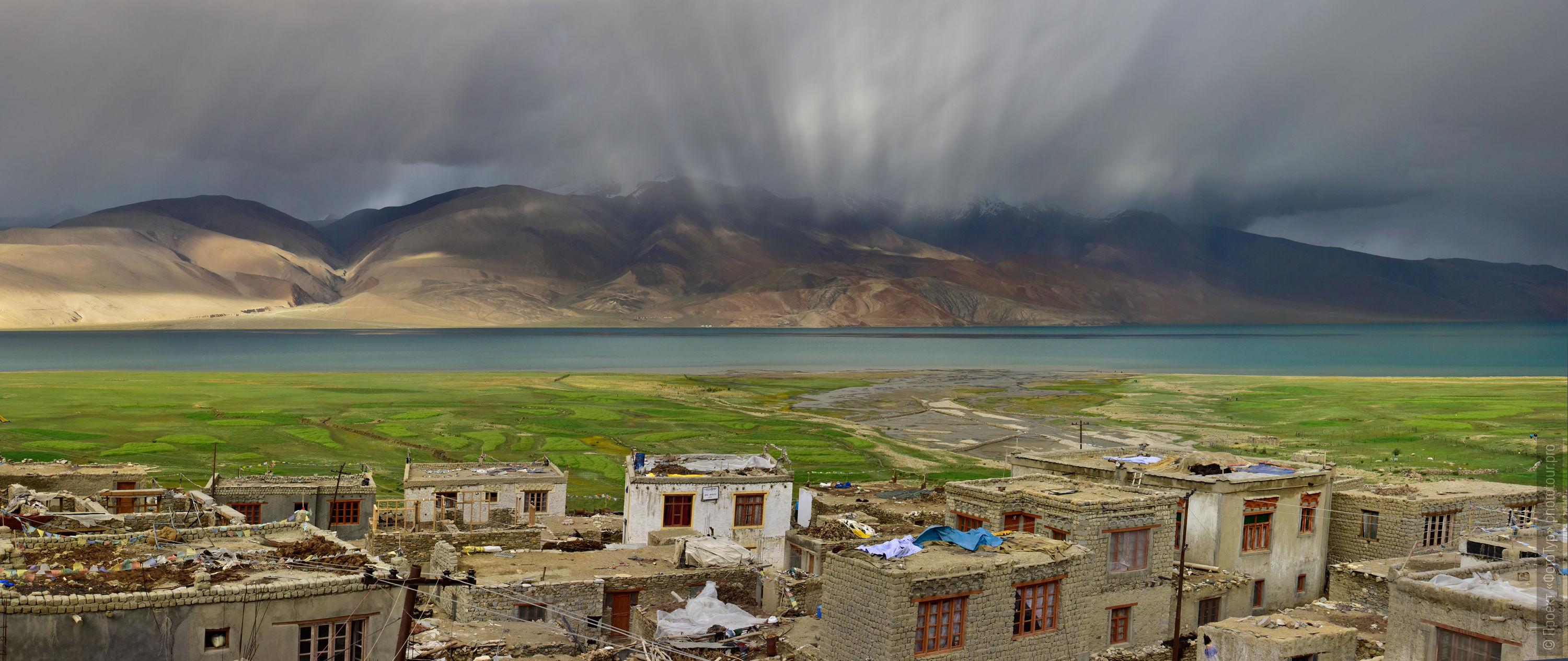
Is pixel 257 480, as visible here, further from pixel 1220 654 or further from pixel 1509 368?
pixel 1509 368

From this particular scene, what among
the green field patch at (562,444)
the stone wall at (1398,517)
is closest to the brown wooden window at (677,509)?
the stone wall at (1398,517)

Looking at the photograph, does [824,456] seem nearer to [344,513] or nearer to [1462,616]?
[344,513]

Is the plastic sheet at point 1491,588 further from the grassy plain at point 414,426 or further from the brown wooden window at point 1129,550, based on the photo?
the grassy plain at point 414,426

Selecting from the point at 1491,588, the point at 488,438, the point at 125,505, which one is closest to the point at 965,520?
the point at 1491,588

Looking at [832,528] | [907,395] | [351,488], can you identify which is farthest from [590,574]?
[907,395]

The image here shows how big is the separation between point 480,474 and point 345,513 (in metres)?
5.15

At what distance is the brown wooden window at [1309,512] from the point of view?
29828 mm

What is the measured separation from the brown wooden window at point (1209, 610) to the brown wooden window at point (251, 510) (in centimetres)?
2962

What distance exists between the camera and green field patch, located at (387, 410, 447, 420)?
79688 mm

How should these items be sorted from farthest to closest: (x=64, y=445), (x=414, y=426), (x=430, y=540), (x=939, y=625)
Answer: (x=414, y=426) → (x=64, y=445) → (x=430, y=540) → (x=939, y=625)

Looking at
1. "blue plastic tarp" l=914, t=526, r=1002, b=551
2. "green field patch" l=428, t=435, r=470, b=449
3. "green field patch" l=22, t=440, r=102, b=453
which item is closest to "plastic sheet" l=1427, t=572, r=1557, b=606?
"blue plastic tarp" l=914, t=526, r=1002, b=551

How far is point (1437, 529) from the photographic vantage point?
30.2 meters

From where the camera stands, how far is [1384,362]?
183m

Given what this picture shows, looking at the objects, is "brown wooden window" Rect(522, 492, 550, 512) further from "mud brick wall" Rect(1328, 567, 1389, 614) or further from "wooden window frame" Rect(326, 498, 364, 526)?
"mud brick wall" Rect(1328, 567, 1389, 614)
